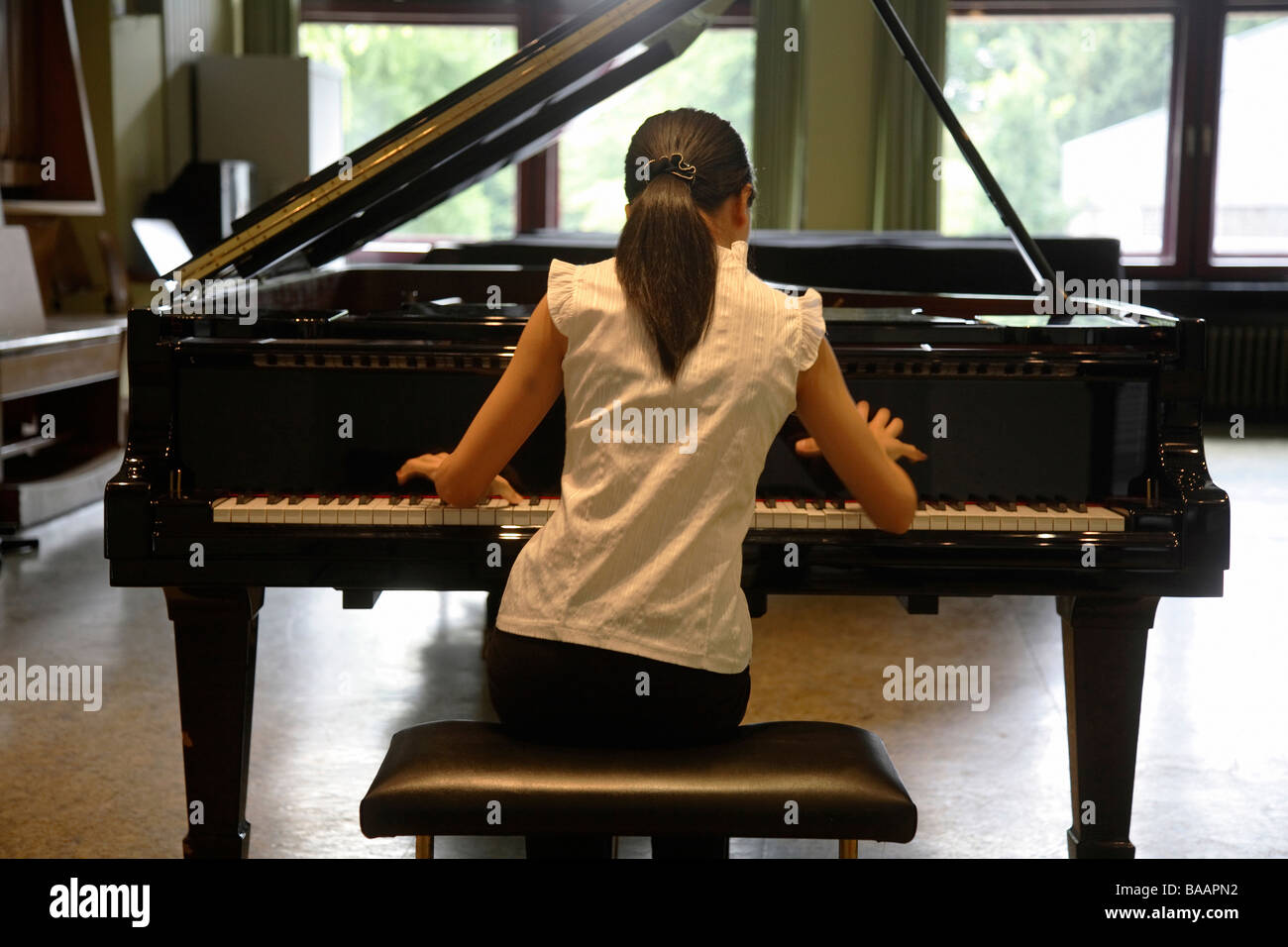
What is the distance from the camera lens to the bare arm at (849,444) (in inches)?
67.1

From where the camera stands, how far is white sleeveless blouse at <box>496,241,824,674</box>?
5.34 feet

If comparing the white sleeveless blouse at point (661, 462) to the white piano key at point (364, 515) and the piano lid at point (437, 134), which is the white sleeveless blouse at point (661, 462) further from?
the piano lid at point (437, 134)

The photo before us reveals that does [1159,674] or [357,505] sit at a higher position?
[357,505]

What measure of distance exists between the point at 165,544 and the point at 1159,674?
290cm

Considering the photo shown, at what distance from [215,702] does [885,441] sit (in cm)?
114

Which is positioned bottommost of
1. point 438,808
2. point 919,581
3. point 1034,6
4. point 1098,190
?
point 438,808

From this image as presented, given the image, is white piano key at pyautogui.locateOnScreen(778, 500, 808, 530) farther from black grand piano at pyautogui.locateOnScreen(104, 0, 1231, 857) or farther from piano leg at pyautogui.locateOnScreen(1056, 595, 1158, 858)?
piano leg at pyautogui.locateOnScreen(1056, 595, 1158, 858)

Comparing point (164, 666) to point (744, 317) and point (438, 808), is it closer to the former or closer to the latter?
point (438, 808)

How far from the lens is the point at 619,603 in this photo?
1.64 meters

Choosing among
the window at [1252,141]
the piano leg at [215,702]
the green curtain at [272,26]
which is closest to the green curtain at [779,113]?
the window at [1252,141]

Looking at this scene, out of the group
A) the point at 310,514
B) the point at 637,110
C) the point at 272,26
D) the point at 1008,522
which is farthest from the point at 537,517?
the point at 272,26

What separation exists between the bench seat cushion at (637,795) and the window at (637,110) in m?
8.18
